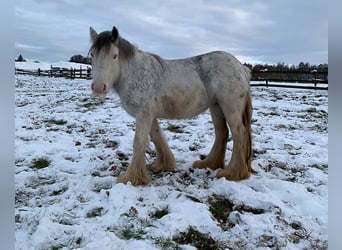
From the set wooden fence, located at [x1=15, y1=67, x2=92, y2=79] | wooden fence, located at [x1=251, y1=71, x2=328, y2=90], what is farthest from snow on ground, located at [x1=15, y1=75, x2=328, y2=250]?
wooden fence, located at [x1=15, y1=67, x2=92, y2=79]

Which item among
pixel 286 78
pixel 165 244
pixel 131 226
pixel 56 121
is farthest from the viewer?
A: pixel 286 78

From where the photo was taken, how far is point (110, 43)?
425cm

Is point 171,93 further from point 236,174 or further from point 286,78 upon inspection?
point 286,78

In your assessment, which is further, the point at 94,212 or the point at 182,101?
the point at 182,101

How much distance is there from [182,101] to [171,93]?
0.22m

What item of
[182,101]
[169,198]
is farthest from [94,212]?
[182,101]

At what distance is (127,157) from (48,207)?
2.07 meters

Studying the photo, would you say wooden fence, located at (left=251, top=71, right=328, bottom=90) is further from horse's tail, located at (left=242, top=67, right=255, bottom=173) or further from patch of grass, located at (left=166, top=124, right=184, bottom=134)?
horse's tail, located at (left=242, top=67, right=255, bottom=173)

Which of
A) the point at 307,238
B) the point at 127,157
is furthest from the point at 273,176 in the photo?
the point at 127,157

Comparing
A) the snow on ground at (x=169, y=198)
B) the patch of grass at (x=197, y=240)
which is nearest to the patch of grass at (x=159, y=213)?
the snow on ground at (x=169, y=198)

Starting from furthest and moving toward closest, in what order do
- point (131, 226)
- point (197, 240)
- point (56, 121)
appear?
point (56, 121) < point (131, 226) < point (197, 240)

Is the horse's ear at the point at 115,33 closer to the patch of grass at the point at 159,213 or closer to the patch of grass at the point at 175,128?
the patch of grass at the point at 159,213

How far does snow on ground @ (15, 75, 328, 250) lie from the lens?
3031mm

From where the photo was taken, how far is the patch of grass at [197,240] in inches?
116
